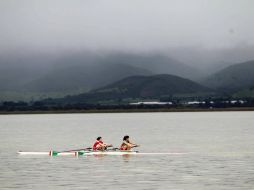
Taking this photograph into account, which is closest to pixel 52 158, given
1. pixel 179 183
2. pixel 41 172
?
pixel 41 172

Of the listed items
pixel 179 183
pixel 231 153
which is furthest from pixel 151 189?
pixel 231 153

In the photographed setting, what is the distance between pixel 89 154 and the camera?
2901 inches

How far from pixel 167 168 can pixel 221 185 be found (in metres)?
13.1

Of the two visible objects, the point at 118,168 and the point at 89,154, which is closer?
the point at 118,168

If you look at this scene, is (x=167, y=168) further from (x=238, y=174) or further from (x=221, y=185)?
(x=221, y=185)

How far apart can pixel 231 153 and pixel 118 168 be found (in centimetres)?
2266

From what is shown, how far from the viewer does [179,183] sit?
156 ft

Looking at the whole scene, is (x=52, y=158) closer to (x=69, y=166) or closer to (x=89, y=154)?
(x=89, y=154)

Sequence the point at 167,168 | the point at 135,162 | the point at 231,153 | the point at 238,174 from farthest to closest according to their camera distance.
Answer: the point at 231,153 → the point at 135,162 → the point at 167,168 → the point at 238,174

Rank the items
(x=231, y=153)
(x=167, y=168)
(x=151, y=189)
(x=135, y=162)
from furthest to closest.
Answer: (x=231, y=153), (x=135, y=162), (x=167, y=168), (x=151, y=189)

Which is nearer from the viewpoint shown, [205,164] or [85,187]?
[85,187]

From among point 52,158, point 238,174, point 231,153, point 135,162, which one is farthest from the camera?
point 231,153

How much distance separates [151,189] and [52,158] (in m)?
29.7

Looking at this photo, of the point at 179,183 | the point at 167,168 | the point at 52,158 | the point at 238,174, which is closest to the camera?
the point at 179,183
